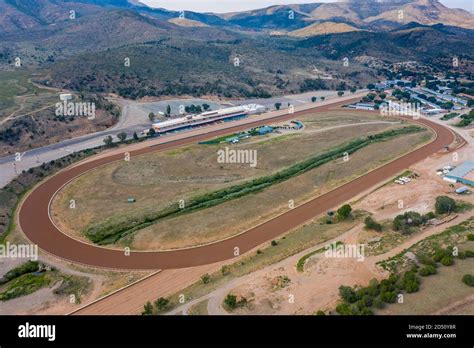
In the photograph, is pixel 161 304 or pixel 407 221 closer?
pixel 161 304

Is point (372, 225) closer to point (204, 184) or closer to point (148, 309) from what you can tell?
point (204, 184)

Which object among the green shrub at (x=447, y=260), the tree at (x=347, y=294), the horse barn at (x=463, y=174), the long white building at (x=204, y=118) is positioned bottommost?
the tree at (x=347, y=294)

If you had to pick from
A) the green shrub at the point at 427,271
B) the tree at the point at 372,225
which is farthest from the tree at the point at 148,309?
the tree at the point at 372,225

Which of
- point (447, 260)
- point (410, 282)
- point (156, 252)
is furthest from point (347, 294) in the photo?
point (156, 252)

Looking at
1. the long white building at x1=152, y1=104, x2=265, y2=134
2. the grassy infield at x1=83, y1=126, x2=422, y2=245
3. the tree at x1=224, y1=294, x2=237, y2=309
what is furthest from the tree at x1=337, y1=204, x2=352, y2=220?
the long white building at x1=152, y1=104, x2=265, y2=134

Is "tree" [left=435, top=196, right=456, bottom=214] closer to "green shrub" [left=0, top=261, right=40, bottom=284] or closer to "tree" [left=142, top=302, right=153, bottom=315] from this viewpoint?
"tree" [left=142, top=302, right=153, bottom=315]

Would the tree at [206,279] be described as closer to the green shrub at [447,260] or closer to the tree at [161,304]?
the tree at [161,304]
